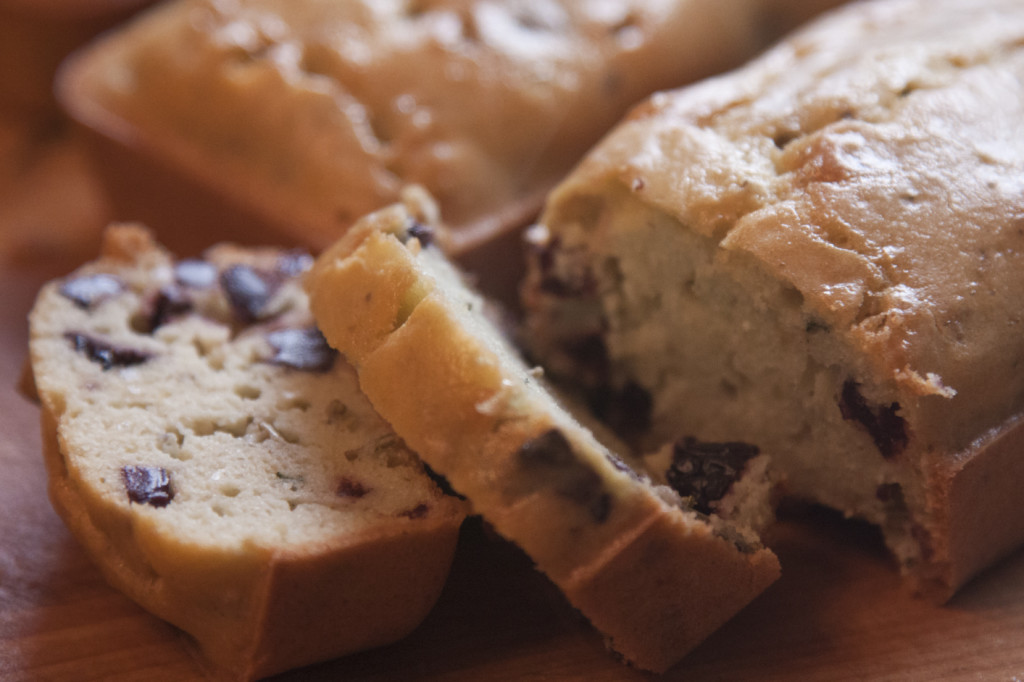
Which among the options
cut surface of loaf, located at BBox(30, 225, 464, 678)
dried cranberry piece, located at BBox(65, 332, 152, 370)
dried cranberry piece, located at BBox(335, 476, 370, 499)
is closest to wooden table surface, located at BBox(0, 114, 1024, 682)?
cut surface of loaf, located at BBox(30, 225, 464, 678)

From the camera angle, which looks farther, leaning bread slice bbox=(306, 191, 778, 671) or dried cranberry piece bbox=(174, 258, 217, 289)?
dried cranberry piece bbox=(174, 258, 217, 289)

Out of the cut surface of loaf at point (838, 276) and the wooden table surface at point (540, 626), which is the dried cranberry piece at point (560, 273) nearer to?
the cut surface of loaf at point (838, 276)

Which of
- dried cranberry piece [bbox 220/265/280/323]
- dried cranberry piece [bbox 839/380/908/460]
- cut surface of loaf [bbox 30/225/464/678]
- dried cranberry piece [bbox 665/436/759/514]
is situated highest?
dried cranberry piece [bbox 839/380/908/460]

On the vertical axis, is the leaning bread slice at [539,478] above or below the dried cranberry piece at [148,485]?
above

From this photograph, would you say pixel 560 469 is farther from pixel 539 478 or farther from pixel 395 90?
pixel 395 90

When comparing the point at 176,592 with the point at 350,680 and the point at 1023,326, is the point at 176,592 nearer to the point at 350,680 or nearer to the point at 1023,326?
the point at 350,680

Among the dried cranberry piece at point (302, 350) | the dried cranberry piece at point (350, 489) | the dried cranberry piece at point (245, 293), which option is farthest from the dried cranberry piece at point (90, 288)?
the dried cranberry piece at point (350, 489)

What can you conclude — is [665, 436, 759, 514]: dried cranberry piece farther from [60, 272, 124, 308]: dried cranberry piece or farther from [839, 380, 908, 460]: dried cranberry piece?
[60, 272, 124, 308]: dried cranberry piece
